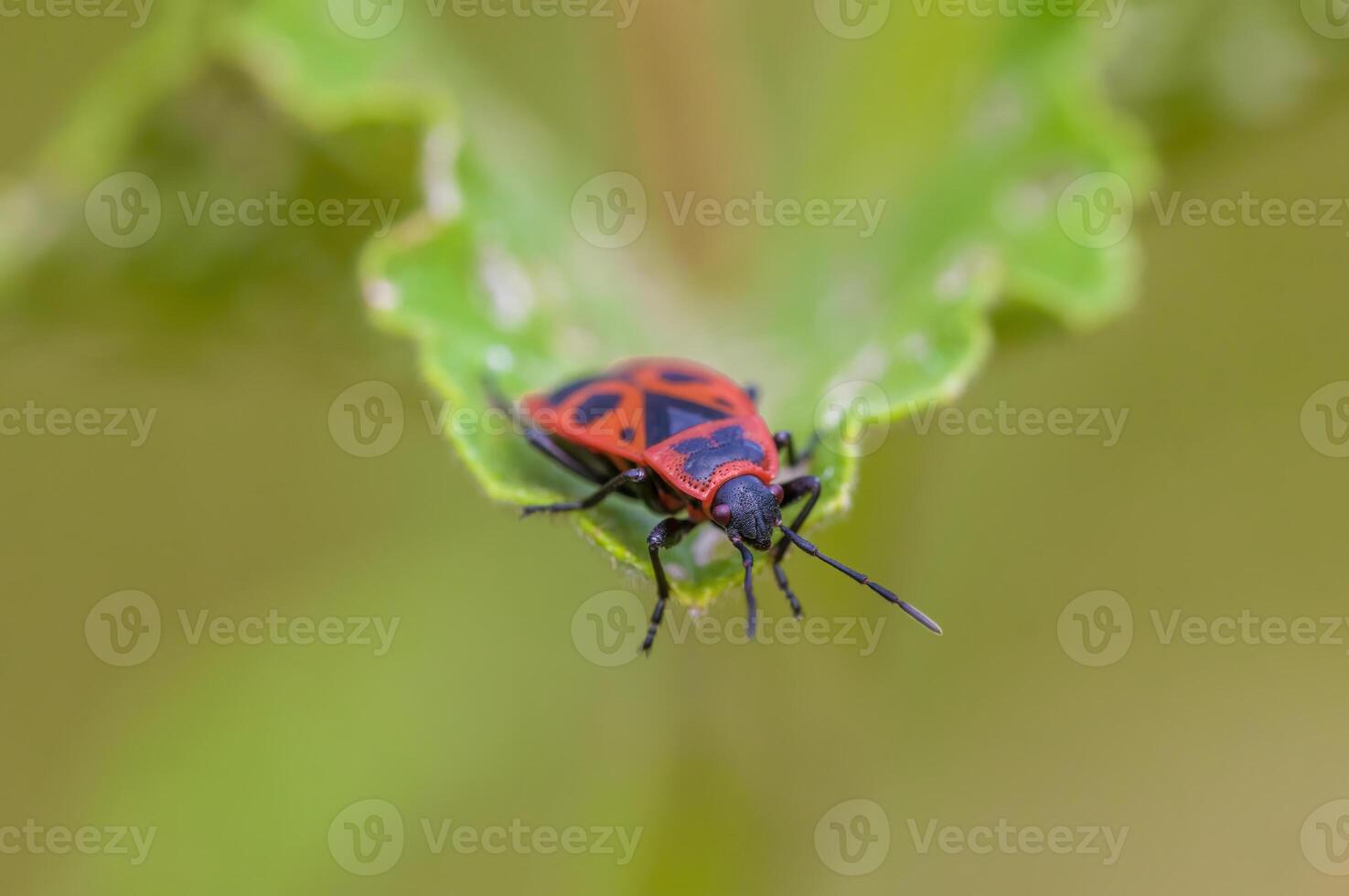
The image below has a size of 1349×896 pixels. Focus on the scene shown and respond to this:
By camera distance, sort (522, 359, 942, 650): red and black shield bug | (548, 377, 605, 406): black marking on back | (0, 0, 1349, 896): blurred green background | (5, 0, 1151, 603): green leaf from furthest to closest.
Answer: (0, 0, 1349, 896): blurred green background, (548, 377, 605, 406): black marking on back, (522, 359, 942, 650): red and black shield bug, (5, 0, 1151, 603): green leaf

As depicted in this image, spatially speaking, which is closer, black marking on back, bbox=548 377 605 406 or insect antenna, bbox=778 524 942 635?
insect antenna, bbox=778 524 942 635

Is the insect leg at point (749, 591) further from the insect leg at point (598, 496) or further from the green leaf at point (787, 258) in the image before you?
the insect leg at point (598, 496)

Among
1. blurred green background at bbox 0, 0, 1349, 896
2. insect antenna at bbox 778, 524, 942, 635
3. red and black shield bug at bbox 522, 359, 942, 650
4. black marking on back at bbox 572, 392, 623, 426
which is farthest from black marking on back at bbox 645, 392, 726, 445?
blurred green background at bbox 0, 0, 1349, 896

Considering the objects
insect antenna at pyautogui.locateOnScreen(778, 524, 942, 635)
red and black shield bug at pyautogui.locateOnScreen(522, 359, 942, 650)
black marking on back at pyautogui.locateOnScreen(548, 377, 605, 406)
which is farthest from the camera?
Result: black marking on back at pyautogui.locateOnScreen(548, 377, 605, 406)

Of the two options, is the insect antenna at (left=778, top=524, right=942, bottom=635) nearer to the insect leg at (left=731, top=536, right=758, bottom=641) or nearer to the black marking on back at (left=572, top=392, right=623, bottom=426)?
the insect leg at (left=731, top=536, right=758, bottom=641)

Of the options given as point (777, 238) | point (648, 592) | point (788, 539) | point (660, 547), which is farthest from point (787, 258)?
point (660, 547)

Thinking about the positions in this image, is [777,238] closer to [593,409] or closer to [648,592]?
[593,409]
